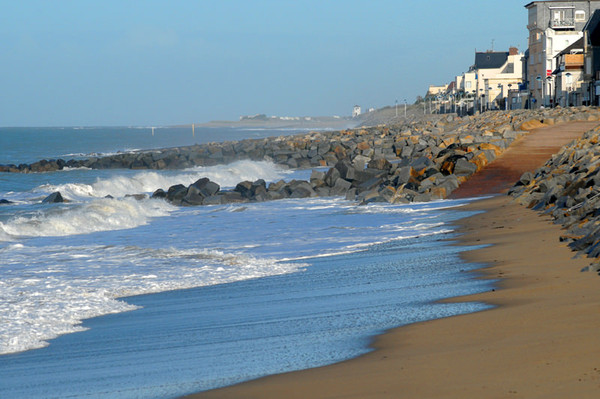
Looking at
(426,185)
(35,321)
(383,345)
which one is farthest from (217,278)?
(426,185)

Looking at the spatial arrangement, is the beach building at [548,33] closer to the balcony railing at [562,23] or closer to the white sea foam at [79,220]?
the balcony railing at [562,23]

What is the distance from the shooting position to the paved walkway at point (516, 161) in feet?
59.5

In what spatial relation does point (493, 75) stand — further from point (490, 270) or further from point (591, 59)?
point (490, 270)

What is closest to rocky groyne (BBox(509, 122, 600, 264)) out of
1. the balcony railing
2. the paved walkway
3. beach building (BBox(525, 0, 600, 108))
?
the paved walkway

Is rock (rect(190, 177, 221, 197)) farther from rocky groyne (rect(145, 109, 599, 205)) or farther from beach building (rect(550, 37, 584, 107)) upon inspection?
beach building (rect(550, 37, 584, 107))

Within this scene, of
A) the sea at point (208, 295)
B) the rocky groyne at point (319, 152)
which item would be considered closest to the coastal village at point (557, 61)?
the rocky groyne at point (319, 152)

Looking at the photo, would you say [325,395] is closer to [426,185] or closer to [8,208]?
[426,185]

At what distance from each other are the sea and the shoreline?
0.29m

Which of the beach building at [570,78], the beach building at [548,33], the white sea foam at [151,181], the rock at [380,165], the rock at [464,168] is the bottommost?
the white sea foam at [151,181]

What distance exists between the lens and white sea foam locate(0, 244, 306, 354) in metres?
6.89

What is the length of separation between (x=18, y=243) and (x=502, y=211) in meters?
8.24

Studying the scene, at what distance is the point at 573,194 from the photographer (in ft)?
36.4

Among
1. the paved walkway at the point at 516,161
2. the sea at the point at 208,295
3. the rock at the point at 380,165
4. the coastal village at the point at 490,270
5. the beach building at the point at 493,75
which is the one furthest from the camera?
the beach building at the point at 493,75

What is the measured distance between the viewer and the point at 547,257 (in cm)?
787
